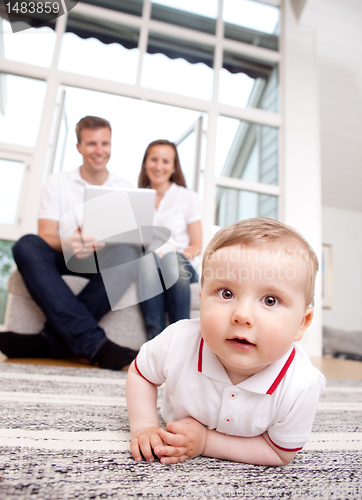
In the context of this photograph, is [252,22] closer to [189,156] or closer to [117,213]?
[189,156]

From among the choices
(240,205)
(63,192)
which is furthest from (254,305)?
(240,205)

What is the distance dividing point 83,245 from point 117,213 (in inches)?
6.7

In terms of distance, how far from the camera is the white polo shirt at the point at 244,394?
40 centimetres

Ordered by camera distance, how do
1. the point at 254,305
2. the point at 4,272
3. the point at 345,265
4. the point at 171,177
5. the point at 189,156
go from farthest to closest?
the point at 345,265 → the point at 189,156 → the point at 4,272 → the point at 171,177 → the point at 254,305

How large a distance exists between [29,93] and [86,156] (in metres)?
1.16

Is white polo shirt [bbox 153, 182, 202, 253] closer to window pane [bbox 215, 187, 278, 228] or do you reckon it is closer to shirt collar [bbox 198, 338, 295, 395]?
window pane [bbox 215, 187, 278, 228]

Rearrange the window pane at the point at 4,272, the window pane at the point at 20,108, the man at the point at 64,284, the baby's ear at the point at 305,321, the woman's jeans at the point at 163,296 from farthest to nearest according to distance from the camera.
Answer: the window pane at the point at 20,108, the window pane at the point at 4,272, the woman's jeans at the point at 163,296, the man at the point at 64,284, the baby's ear at the point at 305,321

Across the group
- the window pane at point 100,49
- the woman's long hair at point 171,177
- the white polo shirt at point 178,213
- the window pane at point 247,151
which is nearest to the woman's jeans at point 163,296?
the white polo shirt at point 178,213

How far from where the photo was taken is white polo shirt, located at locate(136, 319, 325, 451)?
1.31 ft

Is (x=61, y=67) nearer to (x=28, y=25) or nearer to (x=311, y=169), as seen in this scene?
(x=28, y=25)

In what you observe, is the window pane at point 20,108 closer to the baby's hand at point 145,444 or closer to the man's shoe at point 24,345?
the man's shoe at point 24,345

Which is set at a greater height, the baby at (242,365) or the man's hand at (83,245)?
the man's hand at (83,245)

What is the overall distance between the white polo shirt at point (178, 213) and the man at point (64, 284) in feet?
0.73

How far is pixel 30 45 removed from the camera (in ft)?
8.18
